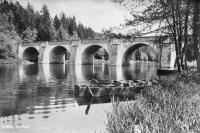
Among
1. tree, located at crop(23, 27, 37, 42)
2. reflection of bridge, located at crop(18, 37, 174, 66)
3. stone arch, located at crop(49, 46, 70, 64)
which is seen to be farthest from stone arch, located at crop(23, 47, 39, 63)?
stone arch, located at crop(49, 46, 70, 64)

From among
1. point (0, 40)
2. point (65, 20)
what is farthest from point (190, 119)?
point (65, 20)

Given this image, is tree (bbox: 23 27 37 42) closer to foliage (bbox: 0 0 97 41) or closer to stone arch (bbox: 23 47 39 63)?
foliage (bbox: 0 0 97 41)

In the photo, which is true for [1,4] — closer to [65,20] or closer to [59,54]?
[65,20]

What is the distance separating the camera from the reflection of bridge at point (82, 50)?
62.0m

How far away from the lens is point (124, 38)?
15859 millimetres

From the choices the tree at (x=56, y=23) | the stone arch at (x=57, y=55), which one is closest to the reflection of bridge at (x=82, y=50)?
the stone arch at (x=57, y=55)

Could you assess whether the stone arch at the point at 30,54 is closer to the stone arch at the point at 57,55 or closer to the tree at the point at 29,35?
the tree at the point at 29,35

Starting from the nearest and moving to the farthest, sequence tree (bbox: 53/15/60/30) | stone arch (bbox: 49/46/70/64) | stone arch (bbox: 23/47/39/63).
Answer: stone arch (bbox: 49/46/70/64)
stone arch (bbox: 23/47/39/63)
tree (bbox: 53/15/60/30)

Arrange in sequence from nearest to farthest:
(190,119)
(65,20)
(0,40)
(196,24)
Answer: (190,119), (196,24), (0,40), (65,20)

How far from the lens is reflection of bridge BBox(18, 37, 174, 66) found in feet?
203

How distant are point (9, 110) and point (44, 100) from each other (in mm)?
3747

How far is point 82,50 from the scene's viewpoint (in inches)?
2803

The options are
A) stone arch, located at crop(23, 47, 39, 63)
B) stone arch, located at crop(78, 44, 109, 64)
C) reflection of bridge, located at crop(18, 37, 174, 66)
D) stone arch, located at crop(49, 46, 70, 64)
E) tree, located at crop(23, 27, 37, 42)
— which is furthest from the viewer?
tree, located at crop(23, 27, 37, 42)

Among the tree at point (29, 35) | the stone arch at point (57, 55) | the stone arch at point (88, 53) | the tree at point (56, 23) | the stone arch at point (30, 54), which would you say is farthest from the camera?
the tree at point (56, 23)
